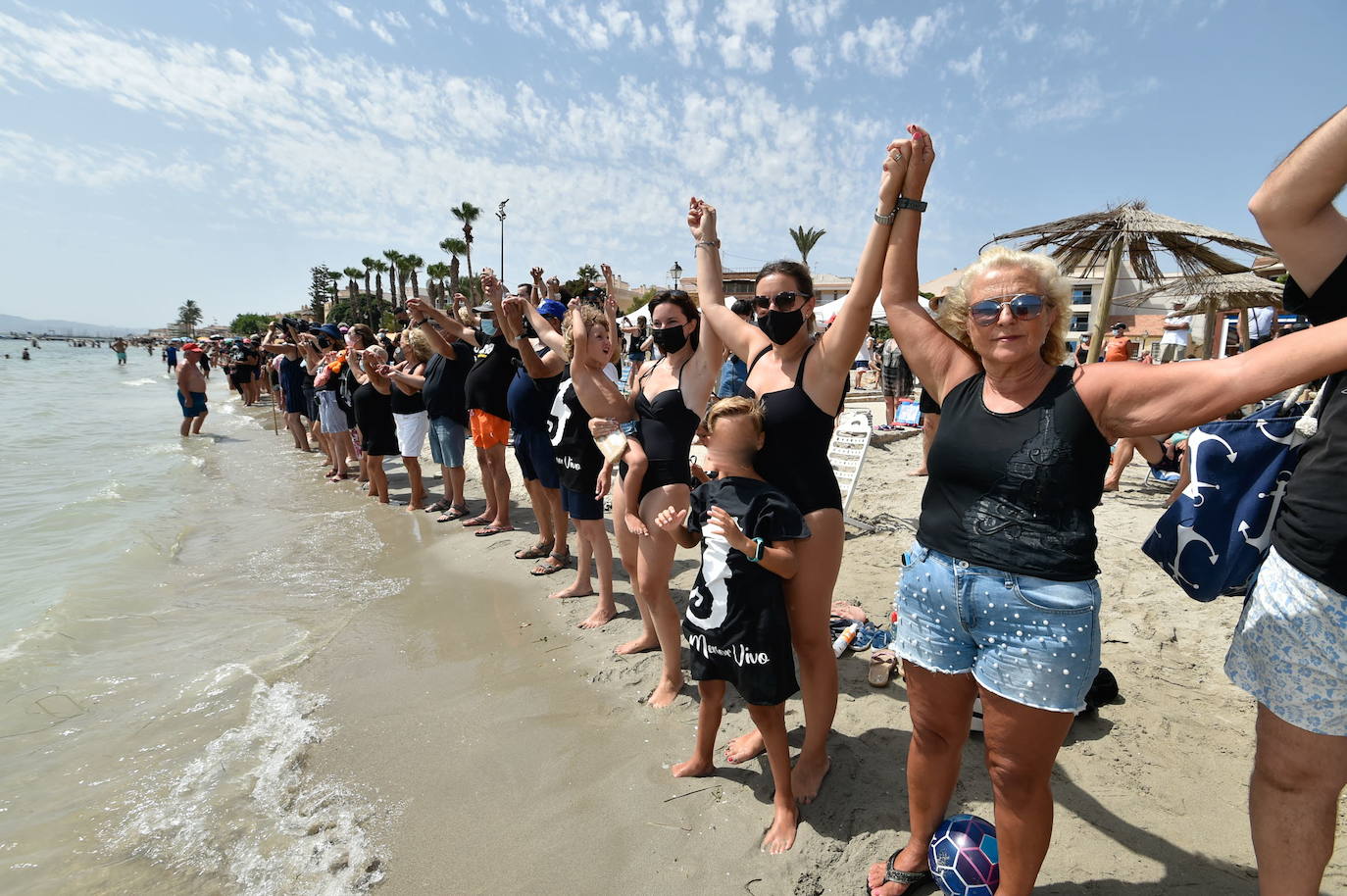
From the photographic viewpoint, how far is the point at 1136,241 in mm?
6574

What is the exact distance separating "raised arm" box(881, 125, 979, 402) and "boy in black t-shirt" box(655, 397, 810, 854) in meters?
0.62

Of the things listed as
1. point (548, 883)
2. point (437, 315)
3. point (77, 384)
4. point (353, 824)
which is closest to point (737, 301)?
point (548, 883)

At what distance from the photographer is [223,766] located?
9.64 feet

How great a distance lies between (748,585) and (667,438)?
110 centimetres

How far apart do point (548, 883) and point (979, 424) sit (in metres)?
2.24

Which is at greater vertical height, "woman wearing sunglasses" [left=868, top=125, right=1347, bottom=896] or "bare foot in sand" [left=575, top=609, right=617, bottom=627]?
"woman wearing sunglasses" [left=868, top=125, right=1347, bottom=896]

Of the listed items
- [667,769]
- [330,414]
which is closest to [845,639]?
[667,769]

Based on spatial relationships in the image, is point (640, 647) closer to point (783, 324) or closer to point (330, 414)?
point (783, 324)

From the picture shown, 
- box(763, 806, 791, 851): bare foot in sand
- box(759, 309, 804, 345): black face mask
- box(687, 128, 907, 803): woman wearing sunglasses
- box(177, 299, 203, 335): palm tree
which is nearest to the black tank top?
box(687, 128, 907, 803): woman wearing sunglasses

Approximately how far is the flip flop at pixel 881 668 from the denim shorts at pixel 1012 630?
5.33 feet

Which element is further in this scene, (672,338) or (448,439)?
(448,439)

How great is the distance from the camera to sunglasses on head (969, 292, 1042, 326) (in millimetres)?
1679

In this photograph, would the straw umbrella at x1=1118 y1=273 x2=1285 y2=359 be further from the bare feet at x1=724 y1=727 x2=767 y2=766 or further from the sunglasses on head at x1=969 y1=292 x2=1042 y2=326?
the bare feet at x1=724 y1=727 x2=767 y2=766

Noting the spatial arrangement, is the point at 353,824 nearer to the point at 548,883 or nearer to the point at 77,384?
Result: the point at 548,883
